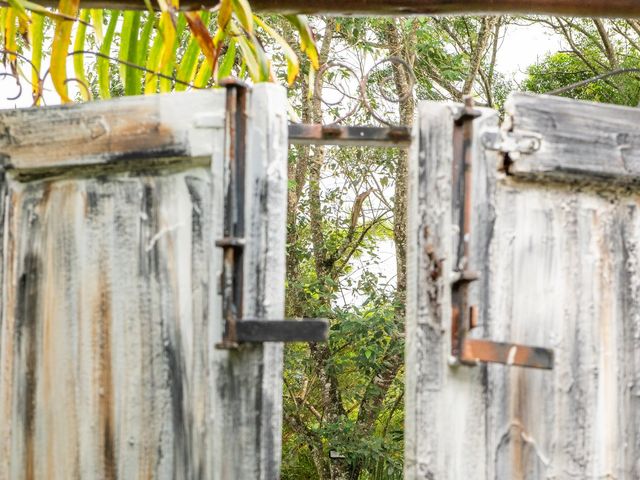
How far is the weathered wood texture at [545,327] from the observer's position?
1.33 meters

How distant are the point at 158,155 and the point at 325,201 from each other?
467 centimetres

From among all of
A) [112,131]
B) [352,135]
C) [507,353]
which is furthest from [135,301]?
[507,353]

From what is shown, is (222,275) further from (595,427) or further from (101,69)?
(101,69)

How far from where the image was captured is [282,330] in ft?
4.17

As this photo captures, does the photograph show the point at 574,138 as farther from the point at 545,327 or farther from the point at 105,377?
the point at 105,377

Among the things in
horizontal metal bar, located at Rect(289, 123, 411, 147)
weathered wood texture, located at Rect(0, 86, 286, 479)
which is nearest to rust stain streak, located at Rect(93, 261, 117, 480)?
weathered wood texture, located at Rect(0, 86, 286, 479)

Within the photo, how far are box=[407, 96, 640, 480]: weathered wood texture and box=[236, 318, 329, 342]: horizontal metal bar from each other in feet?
0.57

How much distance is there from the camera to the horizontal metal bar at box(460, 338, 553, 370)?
1.30 metres

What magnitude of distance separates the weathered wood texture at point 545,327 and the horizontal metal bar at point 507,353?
44 mm

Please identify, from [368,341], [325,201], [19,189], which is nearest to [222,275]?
[19,189]

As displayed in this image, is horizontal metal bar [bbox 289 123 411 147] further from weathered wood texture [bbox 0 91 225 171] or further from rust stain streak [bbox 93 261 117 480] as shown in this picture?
rust stain streak [bbox 93 261 117 480]

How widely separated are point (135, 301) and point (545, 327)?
66cm


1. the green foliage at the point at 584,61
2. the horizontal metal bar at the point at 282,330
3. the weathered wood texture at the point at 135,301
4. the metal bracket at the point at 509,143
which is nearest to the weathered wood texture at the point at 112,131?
the weathered wood texture at the point at 135,301

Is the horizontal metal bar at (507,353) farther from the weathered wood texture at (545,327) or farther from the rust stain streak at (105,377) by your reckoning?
the rust stain streak at (105,377)
